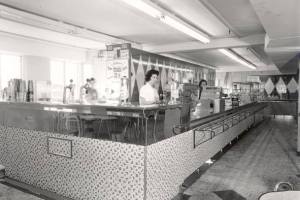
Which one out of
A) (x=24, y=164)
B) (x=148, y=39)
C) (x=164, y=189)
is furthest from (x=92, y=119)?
(x=148, y=39)

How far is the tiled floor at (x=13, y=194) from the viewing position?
3.41 meters

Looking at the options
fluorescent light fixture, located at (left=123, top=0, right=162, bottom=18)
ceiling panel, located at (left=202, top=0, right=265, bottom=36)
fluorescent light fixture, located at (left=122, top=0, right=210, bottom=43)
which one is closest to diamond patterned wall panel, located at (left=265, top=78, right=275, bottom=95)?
ceiling panel, located at (left=202, top=0, right=265, bottom=36)

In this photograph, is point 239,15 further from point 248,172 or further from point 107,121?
point 107,121

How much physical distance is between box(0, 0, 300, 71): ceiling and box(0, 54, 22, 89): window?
1.41 m

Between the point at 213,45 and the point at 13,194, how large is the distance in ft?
23.0

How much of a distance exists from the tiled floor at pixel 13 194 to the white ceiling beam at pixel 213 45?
22.5ft

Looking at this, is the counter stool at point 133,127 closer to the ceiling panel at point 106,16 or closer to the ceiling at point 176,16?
the ceiling at point 176,16

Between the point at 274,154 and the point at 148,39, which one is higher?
the point at 148,39

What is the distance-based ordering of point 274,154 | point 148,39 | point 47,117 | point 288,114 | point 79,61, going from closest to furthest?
1. point 47,117
2. point 274,154
3. point 148,39
4. point 79,61
5. point 288,114

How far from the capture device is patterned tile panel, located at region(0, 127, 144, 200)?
279 centimetres

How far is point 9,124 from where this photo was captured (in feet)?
13.0

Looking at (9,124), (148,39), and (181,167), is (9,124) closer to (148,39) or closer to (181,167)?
(181,167)

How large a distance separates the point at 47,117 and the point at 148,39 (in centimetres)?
594

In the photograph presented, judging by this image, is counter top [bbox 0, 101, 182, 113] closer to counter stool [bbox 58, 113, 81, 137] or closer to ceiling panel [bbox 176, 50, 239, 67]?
counter stool [bbox 58, 113, 81, 137]
